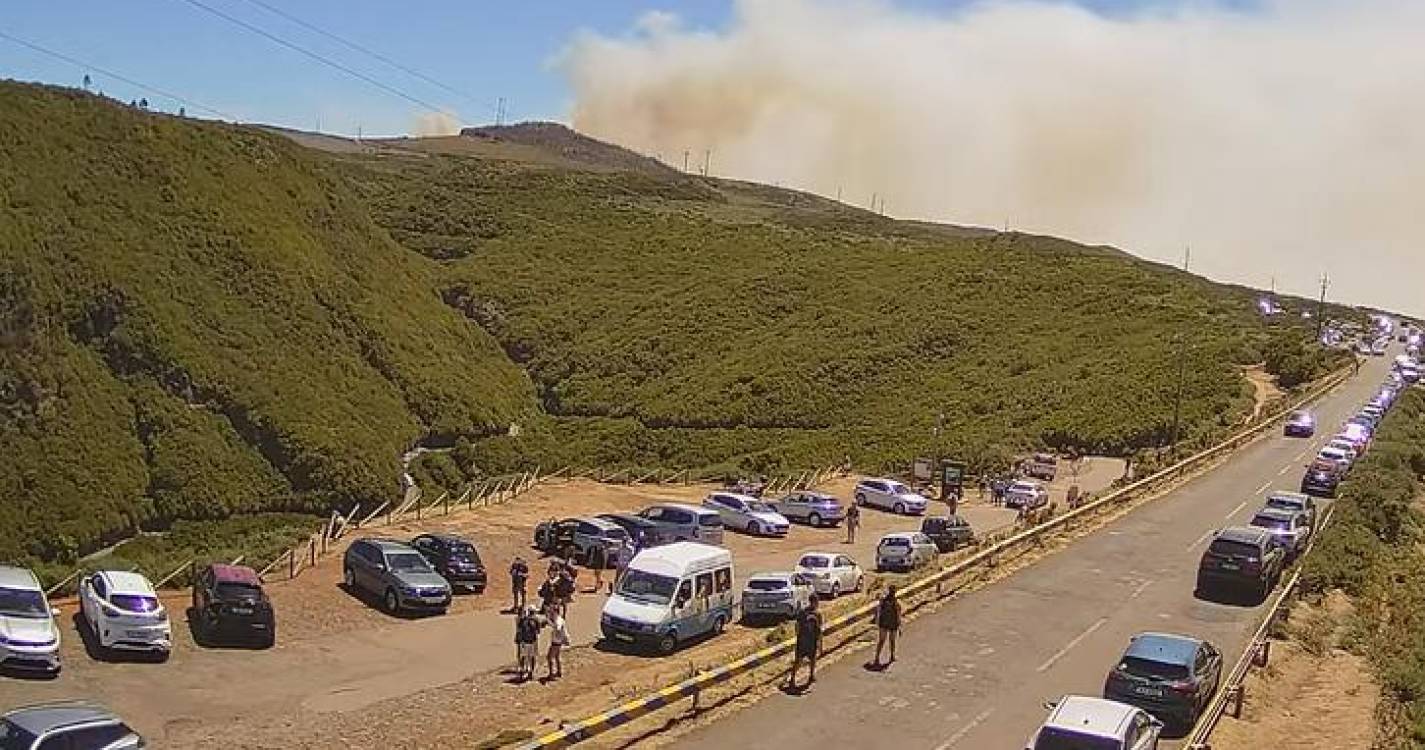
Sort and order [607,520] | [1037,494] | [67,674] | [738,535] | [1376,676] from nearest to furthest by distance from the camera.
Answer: [67,674] → [1376,676] → [607,520] → [738,535] → [1037,494]

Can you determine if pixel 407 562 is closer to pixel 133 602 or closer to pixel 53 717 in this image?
pixel 133 602

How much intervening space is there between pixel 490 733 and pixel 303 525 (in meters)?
52.3

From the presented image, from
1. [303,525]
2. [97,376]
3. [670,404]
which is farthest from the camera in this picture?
[670,404]

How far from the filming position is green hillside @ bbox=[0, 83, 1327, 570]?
2990 inches

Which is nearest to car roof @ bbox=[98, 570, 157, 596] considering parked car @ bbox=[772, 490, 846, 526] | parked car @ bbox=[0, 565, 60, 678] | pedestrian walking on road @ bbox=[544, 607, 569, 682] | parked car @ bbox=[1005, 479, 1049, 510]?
parked car @ bbox=[0, 565, 60, 678]

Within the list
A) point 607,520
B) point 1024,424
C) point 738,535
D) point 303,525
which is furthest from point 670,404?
point 607,520

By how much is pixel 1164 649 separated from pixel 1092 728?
5649mm

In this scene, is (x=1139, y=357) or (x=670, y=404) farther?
(x=670, y=404)

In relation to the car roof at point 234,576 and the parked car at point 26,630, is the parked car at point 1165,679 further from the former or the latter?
the parked car at point 26,630

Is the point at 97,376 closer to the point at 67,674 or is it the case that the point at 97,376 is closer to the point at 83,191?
the point at 83,191

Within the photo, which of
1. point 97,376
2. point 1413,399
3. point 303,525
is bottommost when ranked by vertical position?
point 303,525

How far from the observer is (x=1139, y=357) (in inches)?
3723

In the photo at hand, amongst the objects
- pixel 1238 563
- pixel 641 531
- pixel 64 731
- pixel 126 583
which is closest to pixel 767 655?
pixel 64 731

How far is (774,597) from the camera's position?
3089 cm
